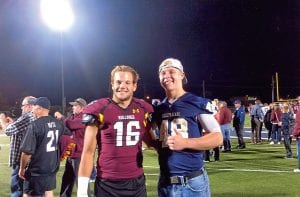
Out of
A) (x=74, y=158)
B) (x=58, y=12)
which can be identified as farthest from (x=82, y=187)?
(x=58, y=12)

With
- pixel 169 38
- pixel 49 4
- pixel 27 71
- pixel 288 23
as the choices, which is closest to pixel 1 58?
pixel 27 71

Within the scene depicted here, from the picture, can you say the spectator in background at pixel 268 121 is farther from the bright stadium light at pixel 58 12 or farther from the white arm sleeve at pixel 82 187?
the white arm sleeve at pixel 82 187

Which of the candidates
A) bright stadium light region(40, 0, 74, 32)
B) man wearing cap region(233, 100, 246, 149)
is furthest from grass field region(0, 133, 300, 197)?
bright stadium light region(40, 0, 74, 32)

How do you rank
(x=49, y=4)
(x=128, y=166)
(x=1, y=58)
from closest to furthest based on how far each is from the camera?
(x=128, y=166)
(x=49, y=4)
(x=1, y=58)

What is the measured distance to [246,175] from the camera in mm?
12242

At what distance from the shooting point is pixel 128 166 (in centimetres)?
439

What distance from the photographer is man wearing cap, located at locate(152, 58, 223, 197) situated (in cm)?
441

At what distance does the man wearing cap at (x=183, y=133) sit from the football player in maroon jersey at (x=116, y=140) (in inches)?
10.0

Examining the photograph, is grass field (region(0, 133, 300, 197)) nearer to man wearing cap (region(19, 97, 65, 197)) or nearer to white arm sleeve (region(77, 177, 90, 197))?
man wearing cap (region(19, 97, 65, 197))

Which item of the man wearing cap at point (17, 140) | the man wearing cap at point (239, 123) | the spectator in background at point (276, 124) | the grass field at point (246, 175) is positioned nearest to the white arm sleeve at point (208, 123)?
the man wearing cap at point (17, 140)

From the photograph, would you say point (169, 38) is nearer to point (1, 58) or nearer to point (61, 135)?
point (1, 58)

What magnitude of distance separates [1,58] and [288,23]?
36070 mm

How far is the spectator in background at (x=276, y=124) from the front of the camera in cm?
2075

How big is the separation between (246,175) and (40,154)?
648cm
